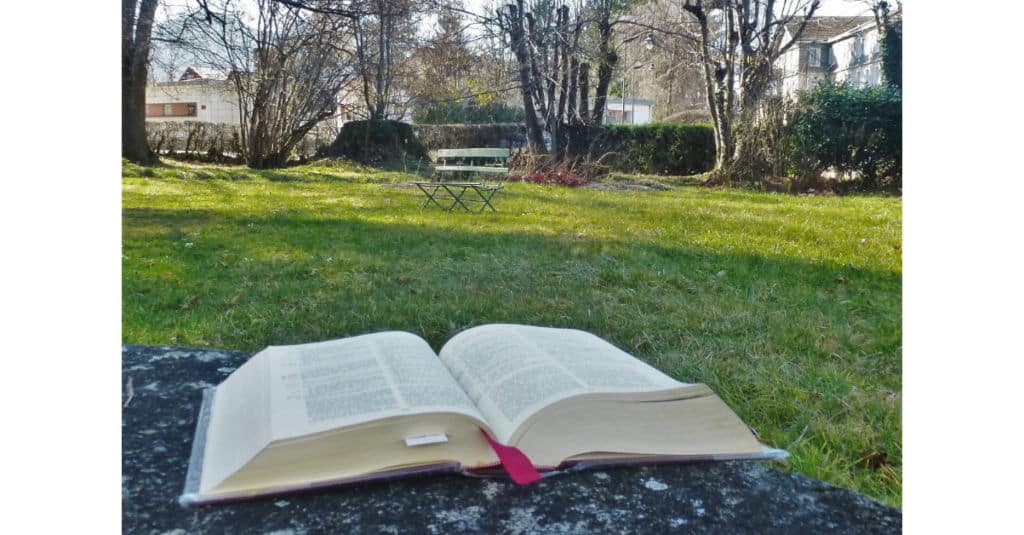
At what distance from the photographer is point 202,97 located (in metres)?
1.18

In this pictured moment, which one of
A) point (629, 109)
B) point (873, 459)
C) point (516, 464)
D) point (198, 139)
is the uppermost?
point (629, 109)

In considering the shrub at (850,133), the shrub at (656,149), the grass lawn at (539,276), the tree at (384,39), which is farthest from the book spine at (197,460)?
the shrub at (656,149)

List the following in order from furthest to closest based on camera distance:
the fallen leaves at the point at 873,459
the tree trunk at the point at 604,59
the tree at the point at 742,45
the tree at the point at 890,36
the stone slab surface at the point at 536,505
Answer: the tree trunk at the point at 604,59 → the tree at the point at 742,45 → the tree at the point at 890,36 → the fallen leaves at the point at 873,459 → the stone slab surface at the point at 536,505

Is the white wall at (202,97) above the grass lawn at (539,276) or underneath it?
above

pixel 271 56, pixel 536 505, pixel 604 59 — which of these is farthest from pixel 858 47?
pixel 536 505

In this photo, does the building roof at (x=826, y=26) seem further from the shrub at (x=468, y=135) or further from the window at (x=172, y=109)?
the window at (x=172, y=109)

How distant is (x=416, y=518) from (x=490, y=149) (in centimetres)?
117

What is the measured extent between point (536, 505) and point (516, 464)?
0.03m

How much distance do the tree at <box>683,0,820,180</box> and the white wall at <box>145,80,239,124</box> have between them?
82 cm

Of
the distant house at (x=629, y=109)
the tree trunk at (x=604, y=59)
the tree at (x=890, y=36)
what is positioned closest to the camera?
the tree at (x=890, y=36)

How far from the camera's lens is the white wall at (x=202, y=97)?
1.13m

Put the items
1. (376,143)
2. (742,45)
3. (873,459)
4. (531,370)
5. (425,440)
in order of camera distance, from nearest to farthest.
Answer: (425,440) → (531,370) → (873,459) → (376,143) → (742,45)

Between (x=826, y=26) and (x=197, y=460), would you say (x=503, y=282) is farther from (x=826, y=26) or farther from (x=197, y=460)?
(x=197, y=460)
